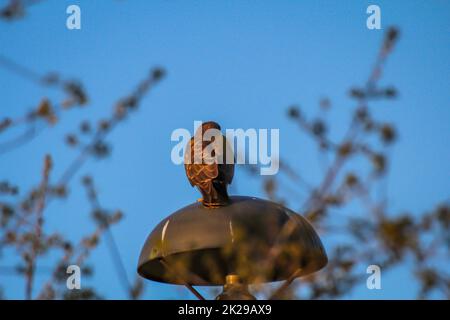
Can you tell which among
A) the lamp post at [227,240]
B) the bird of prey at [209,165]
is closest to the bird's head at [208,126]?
the bird of prey at [209,165]

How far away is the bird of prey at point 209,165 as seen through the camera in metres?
6.03

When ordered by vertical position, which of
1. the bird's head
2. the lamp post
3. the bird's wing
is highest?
the bird's head

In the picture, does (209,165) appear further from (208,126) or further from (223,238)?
(223,238)

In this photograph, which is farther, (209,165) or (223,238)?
(209,165)

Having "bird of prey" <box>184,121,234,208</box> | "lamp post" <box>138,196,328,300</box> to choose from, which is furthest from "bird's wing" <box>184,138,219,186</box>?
"lamp post" <box>138,196,328,300</box>

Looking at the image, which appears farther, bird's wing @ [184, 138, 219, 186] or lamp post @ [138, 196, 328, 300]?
bird's wing @ [184, 138, 219, 186]

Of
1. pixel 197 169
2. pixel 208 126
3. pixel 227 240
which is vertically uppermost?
pixel 208 126

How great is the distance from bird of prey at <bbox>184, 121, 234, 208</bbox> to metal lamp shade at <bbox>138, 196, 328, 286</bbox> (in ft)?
0.27

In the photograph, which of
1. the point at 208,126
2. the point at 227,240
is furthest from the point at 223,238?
the point at 208,126

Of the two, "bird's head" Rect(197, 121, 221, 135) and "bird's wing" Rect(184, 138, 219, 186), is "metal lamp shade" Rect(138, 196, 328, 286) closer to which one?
"bird's wing" Rect(184, 138, 219, 186)

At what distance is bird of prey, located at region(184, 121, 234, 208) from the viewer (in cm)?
603

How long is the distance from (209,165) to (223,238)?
0.61 metres

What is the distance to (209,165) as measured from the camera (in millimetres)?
6117
